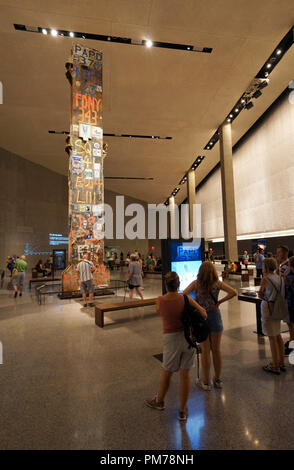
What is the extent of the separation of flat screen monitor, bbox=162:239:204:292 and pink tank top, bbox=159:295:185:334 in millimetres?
1159

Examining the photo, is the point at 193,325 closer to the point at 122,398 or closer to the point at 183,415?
the point at 183,415

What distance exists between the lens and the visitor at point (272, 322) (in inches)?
126

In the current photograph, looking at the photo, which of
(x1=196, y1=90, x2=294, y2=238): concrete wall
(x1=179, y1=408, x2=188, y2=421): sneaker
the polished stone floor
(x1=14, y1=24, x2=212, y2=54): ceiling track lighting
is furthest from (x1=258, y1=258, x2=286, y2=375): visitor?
(x1=196, y1=90, x2=294, y2=238): concrete wall

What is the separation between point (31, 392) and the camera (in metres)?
2.86

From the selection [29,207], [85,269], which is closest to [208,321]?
[85,269]


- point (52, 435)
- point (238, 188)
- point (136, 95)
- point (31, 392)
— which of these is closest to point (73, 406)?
point (52, 435)

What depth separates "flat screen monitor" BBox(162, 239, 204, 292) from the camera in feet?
11.7

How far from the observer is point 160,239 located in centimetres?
387

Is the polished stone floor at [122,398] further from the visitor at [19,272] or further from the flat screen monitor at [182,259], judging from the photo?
the visitor at [19,272]

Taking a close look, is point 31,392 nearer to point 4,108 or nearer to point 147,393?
point 147,393

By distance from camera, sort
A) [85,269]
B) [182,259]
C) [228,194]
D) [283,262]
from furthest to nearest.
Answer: [228,194] < [85,269] < [283,262] < [182,259]

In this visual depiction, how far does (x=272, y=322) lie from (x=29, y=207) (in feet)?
63.4

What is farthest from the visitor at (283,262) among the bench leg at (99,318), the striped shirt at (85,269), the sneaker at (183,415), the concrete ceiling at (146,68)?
the concrete ceiling at (146,68)

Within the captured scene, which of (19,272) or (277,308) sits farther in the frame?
(19,272)
